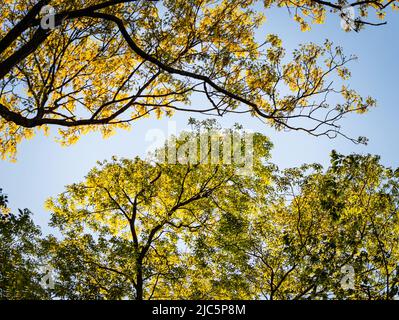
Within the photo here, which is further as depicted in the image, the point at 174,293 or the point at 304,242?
the point at 174,293

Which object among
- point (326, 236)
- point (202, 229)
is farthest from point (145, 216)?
point (326, 236)

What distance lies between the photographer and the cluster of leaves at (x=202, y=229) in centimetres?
1152

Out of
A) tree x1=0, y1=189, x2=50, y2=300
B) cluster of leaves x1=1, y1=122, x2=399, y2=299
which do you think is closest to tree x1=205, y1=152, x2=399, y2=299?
cluster of leaves x1=1, y1=122, x2=399, y2=299

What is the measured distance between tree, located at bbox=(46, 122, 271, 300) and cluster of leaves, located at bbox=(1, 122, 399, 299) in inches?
1.7

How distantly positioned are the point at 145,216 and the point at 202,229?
2665mm

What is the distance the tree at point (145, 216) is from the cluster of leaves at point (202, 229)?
0.04 m

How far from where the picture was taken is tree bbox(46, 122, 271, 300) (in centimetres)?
1451

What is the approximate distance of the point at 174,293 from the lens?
1590cm

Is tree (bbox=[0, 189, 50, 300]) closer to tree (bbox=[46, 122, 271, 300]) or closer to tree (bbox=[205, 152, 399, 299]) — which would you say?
tree (bbox=[46, 122, 271, 300])

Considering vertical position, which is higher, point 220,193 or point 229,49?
point 229,49
